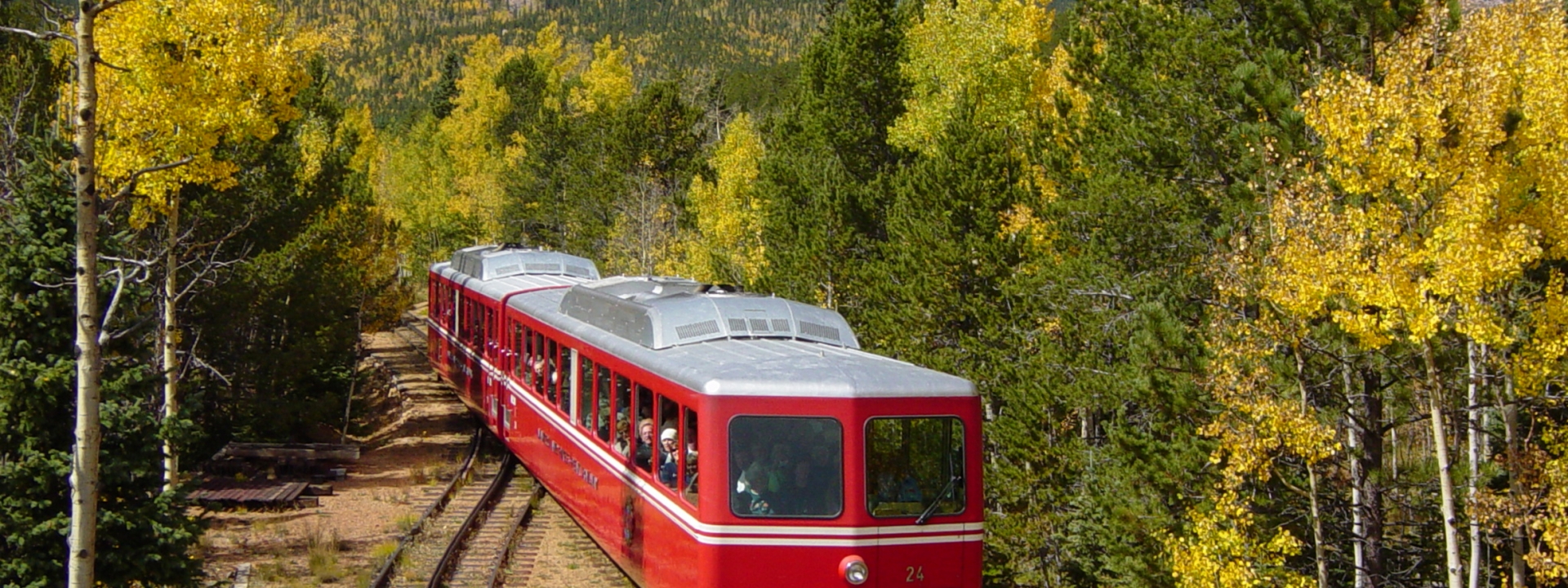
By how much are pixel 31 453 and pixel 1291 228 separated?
33.8 feet

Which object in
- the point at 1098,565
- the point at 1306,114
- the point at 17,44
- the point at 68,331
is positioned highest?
the point at 17,44

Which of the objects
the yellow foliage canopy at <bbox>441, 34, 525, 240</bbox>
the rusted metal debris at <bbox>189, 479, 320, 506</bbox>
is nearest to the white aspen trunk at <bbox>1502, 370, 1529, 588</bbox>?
the rusted metal debris at <bbox>189, 479, 320, 506</bbox>

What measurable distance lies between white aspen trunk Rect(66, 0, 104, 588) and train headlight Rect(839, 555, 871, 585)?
4761mm

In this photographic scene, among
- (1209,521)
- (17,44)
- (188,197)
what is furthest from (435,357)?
(1209,521)

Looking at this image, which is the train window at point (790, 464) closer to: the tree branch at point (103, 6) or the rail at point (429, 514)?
the tree branch at point (103, 6)

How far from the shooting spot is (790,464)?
884 centimetres

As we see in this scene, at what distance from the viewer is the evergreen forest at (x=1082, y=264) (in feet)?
32.9

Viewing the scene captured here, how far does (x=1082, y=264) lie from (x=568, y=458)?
288 inches

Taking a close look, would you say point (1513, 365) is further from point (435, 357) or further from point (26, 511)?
point (435, 357)

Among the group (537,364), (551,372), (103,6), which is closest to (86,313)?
(103,6)

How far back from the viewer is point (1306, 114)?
10.6 m

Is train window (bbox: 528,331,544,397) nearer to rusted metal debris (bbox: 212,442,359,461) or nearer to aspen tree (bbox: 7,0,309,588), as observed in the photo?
aspen tree (bbox: 7,0,309,588)

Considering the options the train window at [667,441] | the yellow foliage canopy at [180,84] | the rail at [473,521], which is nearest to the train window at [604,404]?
the train window at [667,441]

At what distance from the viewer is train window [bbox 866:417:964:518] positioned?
8.84m
